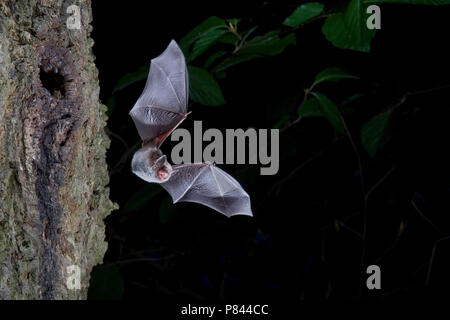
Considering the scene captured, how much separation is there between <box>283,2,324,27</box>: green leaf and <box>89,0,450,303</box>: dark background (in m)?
0.33

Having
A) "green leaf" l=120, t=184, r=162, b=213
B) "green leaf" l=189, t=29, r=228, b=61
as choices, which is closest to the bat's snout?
"green leaf" l=120, t=184, r=162, b=213

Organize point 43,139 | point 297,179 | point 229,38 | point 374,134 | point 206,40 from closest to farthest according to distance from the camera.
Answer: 1. point 43,139
2. point 206,40
3. point 229,38
4. point 374,134
5. point 297,179

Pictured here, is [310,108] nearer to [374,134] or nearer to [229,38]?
[374,134]

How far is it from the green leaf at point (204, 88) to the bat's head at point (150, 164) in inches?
8.7

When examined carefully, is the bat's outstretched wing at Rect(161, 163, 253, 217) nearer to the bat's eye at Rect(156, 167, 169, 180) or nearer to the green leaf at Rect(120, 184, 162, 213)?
the bat's eye at Rect(156, 167, 169, 180)

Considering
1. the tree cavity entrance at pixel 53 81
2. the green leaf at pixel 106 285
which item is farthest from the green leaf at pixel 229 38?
the green leaf at pixel 106 285

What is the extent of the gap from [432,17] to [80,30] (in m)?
1.43

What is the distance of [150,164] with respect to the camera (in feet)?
4.67

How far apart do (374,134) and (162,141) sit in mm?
791

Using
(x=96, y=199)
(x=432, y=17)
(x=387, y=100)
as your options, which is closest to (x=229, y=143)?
(x=96, y=199)

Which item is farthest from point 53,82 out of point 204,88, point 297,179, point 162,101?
point 297,179

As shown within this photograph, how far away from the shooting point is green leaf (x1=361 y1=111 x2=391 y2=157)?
1.63 m

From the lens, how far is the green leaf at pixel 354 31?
120 cm

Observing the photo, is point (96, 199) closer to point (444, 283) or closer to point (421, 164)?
point (421, 164)
